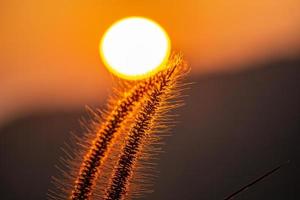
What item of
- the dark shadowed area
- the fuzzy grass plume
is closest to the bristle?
the fuzzy grass plume

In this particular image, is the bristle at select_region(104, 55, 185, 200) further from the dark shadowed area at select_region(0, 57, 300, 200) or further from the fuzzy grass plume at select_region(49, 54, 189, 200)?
the dark shadowed area at select_region(0, 57, 300, 200)

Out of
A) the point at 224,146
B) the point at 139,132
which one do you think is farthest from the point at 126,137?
the point at 224,146

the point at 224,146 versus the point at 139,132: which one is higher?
the point at 224,146

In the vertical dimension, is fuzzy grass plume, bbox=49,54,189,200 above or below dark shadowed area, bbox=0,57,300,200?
below

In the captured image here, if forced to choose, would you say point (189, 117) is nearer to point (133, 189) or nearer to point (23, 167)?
point (23, 167)

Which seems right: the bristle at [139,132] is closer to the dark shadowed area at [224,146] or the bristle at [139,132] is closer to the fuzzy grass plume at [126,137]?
the fuzzy grass plume at [126,137]

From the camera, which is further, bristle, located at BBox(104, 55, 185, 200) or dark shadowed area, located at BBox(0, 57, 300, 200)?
dark shadowed area, located at BBox(0, 57, 300, 200)

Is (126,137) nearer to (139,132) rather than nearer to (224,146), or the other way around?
(139,132)

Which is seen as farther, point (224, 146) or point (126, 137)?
point (224, 146)
